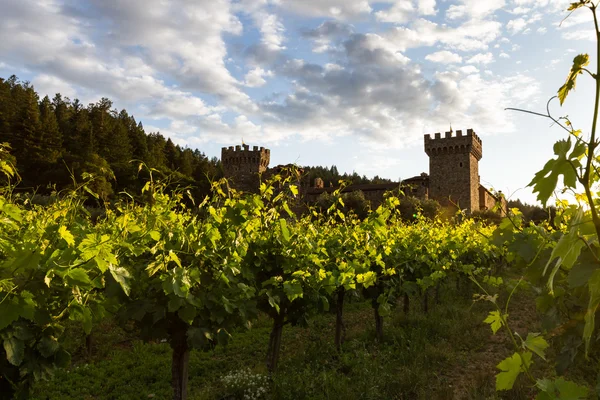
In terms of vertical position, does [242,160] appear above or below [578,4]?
above

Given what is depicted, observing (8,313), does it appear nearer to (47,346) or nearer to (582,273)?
(47,346)

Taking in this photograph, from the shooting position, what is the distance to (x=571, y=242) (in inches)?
39.3

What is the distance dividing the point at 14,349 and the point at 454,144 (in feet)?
154

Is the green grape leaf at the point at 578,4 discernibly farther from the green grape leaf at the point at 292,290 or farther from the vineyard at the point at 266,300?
the green grape leaf at the point at 292,290

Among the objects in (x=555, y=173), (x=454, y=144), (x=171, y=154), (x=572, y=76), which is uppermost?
(x=171, y=154)

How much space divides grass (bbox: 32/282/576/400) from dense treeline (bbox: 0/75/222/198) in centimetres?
3108

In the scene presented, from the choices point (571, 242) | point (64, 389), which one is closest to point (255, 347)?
point (64, 389)

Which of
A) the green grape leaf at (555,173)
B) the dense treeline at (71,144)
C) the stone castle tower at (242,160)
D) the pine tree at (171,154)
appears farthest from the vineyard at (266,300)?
the pine tree at (171,154)

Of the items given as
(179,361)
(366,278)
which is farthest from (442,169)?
(179,361)

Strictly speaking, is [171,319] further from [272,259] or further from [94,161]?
[94,161]

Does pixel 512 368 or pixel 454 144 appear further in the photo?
pixel 454 144

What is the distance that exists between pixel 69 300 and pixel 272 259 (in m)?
A: 3.80

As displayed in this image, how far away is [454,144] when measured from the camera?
4553cm

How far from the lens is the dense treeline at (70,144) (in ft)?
149
